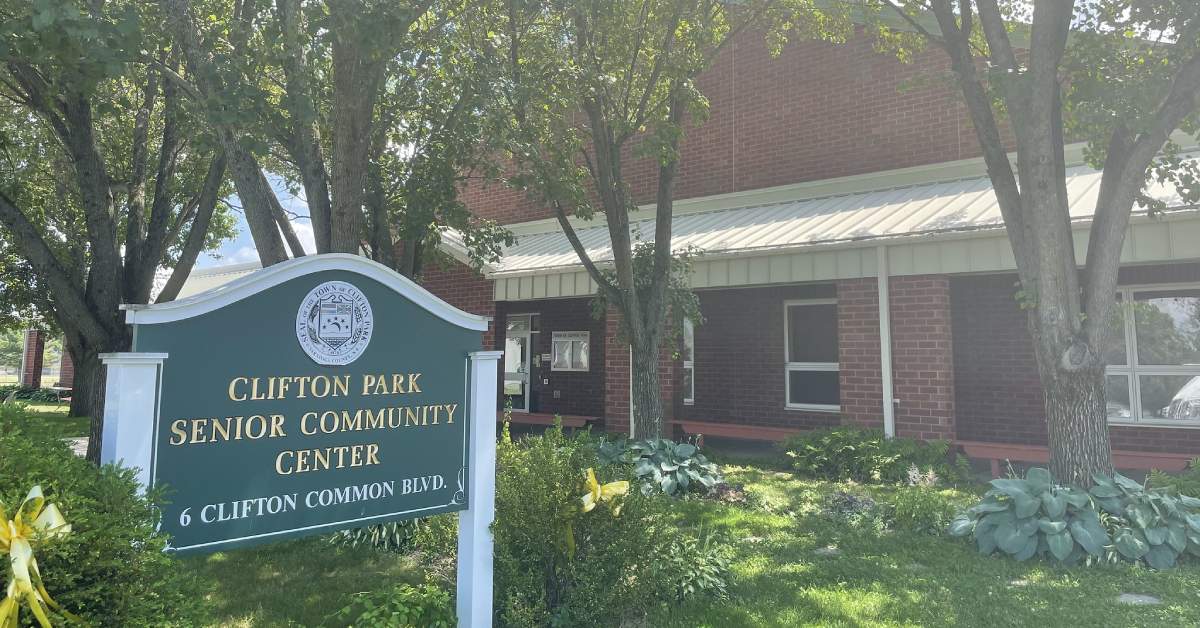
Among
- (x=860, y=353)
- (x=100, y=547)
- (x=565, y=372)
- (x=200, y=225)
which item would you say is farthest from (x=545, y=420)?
(x=100, y=547)

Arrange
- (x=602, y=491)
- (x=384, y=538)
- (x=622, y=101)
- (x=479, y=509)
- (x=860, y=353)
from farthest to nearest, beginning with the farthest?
(x=860, y=353), (x=622, y=101), (x=384, y=538), (x=602, y=491), (x=479, y=509)

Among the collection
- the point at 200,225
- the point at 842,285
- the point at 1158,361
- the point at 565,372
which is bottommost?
the point at 565,372

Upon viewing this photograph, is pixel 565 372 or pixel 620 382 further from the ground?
pixel 565 372

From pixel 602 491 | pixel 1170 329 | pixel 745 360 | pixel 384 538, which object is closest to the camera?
pixel 602 491

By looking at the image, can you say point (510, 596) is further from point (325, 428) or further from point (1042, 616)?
point (1042, 616)

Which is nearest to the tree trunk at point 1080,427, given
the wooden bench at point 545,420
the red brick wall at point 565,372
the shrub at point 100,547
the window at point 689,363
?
the shrub at point 100,547

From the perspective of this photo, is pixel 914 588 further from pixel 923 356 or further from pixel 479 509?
pixel 923 356

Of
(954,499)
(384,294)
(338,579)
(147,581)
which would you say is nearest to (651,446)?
(954,499)

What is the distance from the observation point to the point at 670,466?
7922 mm

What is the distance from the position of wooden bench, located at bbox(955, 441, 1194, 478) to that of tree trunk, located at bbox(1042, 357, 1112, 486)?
2.66m

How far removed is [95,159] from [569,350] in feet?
30.4

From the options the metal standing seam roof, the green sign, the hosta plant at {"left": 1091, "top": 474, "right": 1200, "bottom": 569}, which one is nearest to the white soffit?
the metal standing seam roof

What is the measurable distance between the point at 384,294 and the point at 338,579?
9.38ft

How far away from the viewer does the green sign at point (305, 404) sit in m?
2.95
